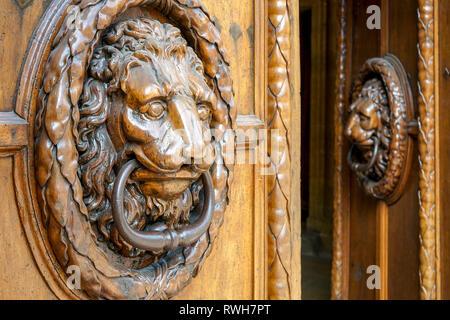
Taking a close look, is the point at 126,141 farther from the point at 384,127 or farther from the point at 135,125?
the point at 384,127

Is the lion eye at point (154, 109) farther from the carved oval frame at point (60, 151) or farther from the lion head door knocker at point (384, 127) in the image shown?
the lion head door knocker at point (384, 127)

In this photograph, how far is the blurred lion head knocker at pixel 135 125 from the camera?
1.65ft

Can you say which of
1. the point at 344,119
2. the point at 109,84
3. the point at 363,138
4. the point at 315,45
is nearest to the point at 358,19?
the point at 344,119

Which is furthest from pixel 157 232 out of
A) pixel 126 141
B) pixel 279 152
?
pixel 279 152

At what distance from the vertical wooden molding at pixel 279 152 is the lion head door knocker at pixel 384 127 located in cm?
66

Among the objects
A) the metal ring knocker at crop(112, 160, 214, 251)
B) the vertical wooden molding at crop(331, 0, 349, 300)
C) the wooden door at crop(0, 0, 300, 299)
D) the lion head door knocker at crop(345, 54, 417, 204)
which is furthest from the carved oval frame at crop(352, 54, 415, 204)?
the metal ring knocker at crop(112, 160, 214, 251)

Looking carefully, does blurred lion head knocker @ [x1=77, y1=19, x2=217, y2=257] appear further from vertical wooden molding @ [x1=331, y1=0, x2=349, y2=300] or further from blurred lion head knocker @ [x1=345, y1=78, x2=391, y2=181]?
vertical wooden molding @ [x1=331, y1=0, x2=349, y2=300]

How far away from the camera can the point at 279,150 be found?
0.77 metres

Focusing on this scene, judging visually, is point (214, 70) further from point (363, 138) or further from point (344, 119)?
point (344, 119)

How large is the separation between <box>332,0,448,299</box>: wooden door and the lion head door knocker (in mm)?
14

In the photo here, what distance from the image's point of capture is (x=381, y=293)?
1406 millimetres

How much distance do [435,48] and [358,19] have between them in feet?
1.42

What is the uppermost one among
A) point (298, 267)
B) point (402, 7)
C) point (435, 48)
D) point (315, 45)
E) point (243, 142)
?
point (315, 45)

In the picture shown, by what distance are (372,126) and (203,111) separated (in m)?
0.91
